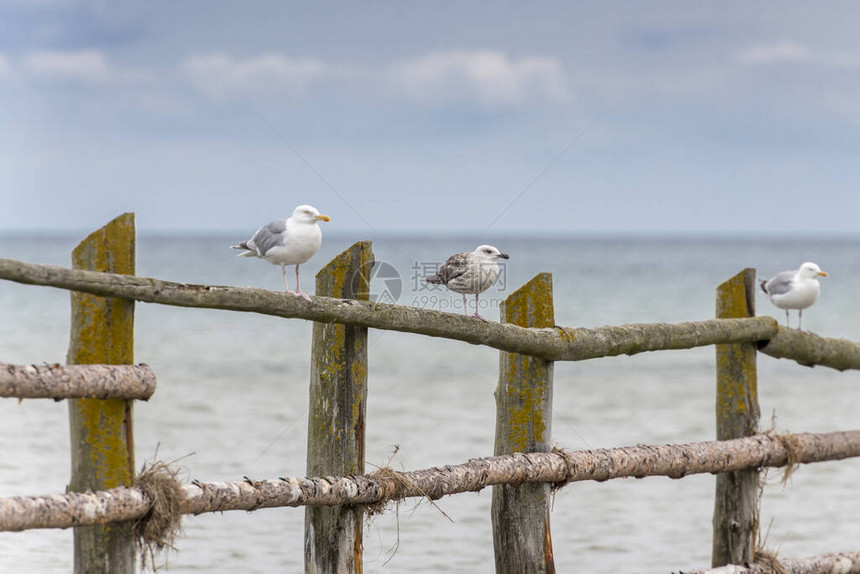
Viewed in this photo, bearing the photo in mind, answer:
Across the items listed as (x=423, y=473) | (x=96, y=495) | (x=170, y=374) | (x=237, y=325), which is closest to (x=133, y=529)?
(x=96, y=495)

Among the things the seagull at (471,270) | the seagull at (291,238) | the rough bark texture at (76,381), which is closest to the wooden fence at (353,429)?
the rough bark texture at (76,381)

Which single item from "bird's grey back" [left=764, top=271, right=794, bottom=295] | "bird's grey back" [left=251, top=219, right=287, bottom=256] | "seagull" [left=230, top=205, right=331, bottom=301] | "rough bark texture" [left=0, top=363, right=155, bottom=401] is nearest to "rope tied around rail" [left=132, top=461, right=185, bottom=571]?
"rough bark texture" [left=0, top=363, right=155, bottom=401]

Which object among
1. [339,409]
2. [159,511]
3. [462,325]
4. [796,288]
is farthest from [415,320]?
[796,288]

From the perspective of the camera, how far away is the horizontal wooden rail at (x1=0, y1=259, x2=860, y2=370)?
3498 millimetres

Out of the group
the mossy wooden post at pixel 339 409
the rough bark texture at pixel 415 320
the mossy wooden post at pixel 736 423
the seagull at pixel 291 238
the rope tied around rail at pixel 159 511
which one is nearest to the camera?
the rough bark texture at pixel 415 320

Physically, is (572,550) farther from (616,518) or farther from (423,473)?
(423,473)

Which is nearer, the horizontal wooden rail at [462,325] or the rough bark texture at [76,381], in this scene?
the rough bark texture at [76,381]

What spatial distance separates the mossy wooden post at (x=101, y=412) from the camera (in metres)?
3.68

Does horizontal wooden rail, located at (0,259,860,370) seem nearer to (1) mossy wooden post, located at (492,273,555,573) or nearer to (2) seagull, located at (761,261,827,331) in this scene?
(1) mossy wooden post, located at (492,273,555,573)

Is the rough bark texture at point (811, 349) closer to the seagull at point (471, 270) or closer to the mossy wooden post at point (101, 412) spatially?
the seagull at point (471, 270)

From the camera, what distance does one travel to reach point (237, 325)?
26.5 m

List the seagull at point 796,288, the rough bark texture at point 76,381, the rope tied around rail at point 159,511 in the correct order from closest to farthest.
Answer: the rough bark texture at point 76,381 → the rope tied around rail at point 159,511 → the seagull at point 796,288

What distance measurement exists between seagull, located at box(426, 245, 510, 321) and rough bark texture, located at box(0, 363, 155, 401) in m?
2.16

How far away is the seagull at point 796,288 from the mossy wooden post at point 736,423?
172 cm
